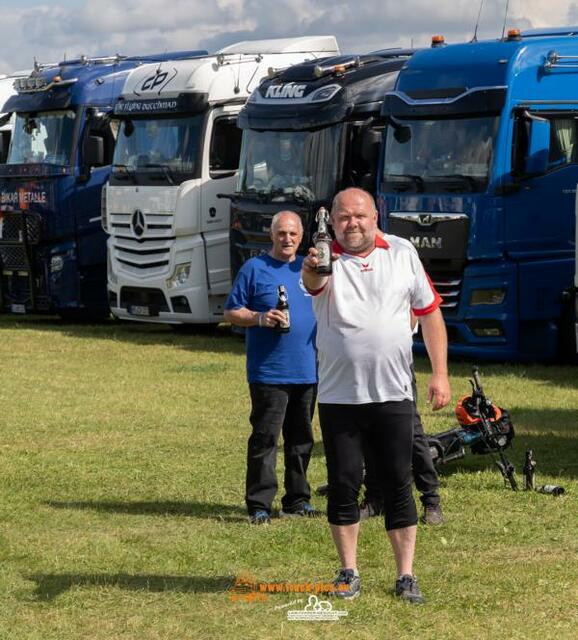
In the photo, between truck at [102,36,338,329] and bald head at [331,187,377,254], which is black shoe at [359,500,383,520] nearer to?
bald head at [331,187,377,254]

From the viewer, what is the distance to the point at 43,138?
2291 cm

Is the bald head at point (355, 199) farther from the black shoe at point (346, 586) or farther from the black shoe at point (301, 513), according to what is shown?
the black shoe at point (301, 513)

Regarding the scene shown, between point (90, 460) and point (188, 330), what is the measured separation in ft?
36.7

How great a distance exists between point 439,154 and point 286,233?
8.28m

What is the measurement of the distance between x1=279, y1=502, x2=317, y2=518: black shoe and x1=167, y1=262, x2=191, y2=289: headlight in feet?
37.2

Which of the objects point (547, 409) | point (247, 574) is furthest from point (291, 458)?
point (547, 409)

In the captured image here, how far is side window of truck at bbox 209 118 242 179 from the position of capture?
20.4 m

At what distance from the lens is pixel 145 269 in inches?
832

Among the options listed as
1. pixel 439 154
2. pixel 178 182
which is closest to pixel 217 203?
pixel 178 182

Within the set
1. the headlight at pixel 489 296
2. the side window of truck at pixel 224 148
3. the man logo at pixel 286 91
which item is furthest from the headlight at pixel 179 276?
the headlight at pixel 489 296

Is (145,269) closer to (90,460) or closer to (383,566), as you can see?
(90,460)

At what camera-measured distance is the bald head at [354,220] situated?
697cm

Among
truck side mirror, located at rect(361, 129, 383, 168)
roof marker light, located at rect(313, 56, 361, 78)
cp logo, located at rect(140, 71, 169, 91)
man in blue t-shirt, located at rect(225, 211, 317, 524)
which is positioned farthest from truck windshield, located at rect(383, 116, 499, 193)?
man in blue t-shirt, located at rect(225, 211, 317, 524)

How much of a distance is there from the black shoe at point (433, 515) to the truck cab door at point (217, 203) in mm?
11510
